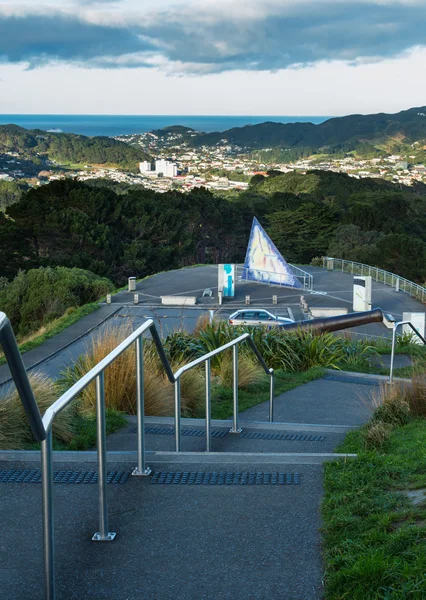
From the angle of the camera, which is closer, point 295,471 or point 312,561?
point 312,561

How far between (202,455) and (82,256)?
1629 inches

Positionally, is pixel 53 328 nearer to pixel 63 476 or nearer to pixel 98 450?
pixel 63 476

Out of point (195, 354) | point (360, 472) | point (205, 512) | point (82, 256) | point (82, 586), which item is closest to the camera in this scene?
point (82, 586)

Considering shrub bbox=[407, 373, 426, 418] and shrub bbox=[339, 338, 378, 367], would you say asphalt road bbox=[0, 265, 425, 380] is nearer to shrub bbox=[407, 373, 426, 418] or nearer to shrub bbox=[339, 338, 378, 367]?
shrub bbox=[339, 338, 378, 367]

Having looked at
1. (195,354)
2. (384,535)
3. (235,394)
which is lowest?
(195,354)

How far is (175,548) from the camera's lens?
3270 millimetres

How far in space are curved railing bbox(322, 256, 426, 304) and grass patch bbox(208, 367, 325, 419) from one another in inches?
763

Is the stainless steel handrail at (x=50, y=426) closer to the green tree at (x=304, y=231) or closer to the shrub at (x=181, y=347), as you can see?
the shrub at (x=181, y=347)

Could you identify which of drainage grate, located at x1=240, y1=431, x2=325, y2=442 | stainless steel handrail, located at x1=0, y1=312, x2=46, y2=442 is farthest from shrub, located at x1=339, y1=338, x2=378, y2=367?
stainless steel handrail, located at x1=0, y1=312, x2=46, y2=442

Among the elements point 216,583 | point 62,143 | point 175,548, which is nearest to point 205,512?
point 175,548

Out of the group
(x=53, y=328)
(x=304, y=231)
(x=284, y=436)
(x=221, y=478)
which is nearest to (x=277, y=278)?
(x=53, y=328)

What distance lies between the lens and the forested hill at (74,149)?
185m

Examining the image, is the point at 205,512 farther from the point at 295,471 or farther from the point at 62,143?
the point at 62,143

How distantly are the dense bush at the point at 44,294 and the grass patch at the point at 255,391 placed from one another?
20335 mm
